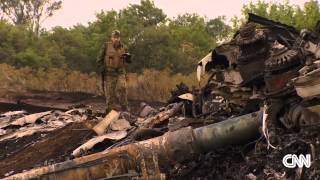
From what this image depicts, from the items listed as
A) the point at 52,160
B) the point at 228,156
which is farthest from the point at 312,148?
the point at 52,160

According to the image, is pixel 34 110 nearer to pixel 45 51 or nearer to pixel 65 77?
pixel 65 77

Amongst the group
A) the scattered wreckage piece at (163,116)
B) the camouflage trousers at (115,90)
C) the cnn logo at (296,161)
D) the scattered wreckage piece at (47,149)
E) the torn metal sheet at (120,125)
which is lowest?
the scattered wreckage piece at (47,149)

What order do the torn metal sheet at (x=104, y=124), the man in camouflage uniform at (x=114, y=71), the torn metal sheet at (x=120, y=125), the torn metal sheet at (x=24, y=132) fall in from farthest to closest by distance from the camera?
1. the man in camouflage uniform at (x=114, y=71)
2. the torn metal sheet at (x=24, y=132)
3. the torn metal sheet at (x=120, y=125)
4. the torn metal sheet at (x=104, y=124)

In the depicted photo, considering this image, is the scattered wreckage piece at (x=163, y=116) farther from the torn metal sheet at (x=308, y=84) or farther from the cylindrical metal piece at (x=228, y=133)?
the torn metal sheet at (x=308, y=84)

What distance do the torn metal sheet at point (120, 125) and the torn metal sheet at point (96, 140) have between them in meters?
0.57

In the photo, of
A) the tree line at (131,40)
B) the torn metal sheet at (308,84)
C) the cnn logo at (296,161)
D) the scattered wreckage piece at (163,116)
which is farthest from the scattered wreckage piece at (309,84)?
the tree line at (131,40)

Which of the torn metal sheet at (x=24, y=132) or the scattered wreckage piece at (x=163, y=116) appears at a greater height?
the scattered wreckage piece at (x=163, y=116)

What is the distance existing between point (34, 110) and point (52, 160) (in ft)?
24.6

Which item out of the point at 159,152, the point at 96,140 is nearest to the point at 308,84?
the point at 159,152

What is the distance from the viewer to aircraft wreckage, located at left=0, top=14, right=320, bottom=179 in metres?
6.31

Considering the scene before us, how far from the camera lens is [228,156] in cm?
711

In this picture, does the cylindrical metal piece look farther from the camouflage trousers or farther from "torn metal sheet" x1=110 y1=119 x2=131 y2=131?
the camouflage trousers

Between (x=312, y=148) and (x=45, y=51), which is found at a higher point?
(x=45, y=51)

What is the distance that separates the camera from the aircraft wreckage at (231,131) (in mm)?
6312
